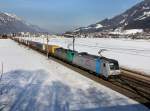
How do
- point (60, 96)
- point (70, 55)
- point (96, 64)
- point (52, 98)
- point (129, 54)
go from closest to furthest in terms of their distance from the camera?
1. point (52, 98)
2. point (60, 96)
3. point (96, 64)
4. point (70, 55)
5. point (129, 54)

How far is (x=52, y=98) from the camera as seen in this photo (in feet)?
98.5

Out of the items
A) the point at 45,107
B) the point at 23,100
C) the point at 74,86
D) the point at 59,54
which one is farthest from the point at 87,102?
the point at 59,54

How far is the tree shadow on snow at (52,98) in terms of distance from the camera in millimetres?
26422

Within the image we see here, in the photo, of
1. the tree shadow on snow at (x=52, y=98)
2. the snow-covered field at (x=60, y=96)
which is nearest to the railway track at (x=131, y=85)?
the snow-covered field at (x=60, y=96)

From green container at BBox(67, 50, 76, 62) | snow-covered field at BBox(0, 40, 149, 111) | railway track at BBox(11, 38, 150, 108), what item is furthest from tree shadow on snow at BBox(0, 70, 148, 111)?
green container at BBox(67, 50, 76, 62)

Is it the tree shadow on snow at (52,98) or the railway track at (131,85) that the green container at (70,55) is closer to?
the railway track at (131,85)

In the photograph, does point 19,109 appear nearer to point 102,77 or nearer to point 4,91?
point 4,91

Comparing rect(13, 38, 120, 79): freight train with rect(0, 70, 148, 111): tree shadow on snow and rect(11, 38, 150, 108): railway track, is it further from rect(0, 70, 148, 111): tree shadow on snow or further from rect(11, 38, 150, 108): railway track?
rect(0, 70, 148, 111): tree shadow on snow

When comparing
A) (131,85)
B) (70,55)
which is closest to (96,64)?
(131,85)

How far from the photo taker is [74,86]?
120ft

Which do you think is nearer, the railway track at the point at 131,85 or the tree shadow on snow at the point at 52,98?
the tree shadow on snow at the point at 52,98

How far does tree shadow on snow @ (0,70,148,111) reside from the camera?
26.4 meters

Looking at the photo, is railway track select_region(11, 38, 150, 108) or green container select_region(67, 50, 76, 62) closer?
railway track select_region(11, 38, 150, 108)

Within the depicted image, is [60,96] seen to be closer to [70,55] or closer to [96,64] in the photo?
[96,64]
